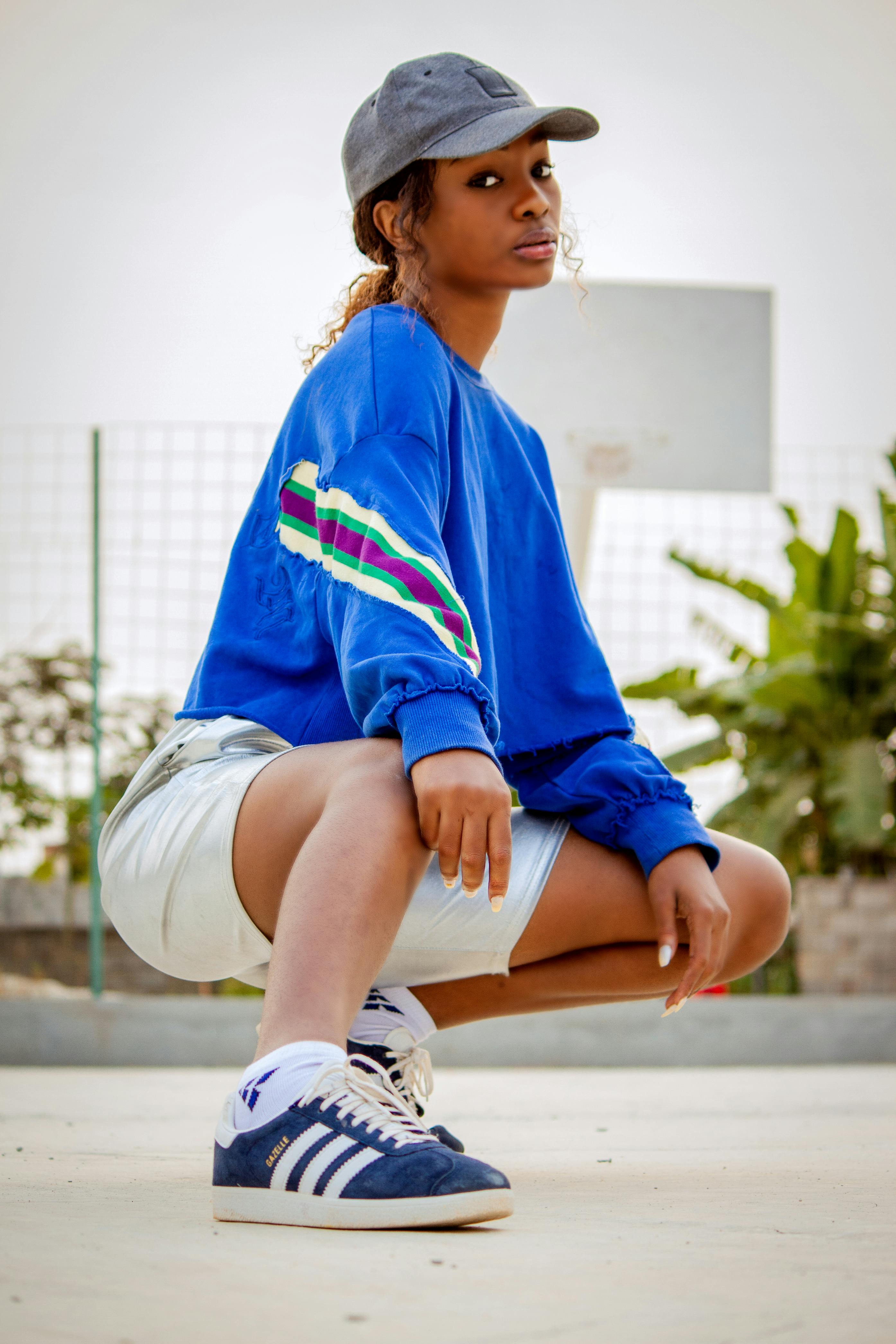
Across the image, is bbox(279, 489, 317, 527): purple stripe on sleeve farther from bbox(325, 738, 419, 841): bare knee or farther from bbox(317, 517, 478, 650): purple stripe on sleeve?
bbox(325, 738, 419, 841): bare knee

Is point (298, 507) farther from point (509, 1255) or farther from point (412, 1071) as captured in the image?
point (509, 1255)

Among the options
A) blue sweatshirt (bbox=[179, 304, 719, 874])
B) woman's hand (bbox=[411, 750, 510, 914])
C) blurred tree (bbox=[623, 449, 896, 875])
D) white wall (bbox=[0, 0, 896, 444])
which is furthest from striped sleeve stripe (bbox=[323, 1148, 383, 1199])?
blurred tree (bbox=[623, 449, 896, 875])

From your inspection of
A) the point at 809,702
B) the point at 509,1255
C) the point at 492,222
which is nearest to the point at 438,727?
the point at 509,1255

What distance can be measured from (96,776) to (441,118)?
3557 mm

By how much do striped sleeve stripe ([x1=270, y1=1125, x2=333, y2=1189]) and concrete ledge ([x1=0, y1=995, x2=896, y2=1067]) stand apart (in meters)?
3.34

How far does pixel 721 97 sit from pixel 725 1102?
245 inches

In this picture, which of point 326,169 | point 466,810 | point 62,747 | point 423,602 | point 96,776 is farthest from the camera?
Answer: point 326,169

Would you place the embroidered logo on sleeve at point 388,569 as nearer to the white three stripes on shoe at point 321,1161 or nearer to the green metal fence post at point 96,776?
the white three stripes on shoe at point 321,1161

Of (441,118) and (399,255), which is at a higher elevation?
(441,118)

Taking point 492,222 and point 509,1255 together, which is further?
point 492,222

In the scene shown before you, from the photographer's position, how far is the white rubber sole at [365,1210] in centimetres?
108

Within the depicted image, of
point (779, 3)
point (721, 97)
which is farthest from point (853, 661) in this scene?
point (779, 3)

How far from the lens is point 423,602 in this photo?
134 cm

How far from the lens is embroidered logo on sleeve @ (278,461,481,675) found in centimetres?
134
